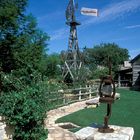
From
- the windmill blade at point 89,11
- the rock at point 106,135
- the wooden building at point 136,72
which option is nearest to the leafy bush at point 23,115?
the rock at point 106,135

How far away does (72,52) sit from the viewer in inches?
1107

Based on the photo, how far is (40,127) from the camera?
7906mm

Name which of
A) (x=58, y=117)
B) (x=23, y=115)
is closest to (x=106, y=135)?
(x=23, y=115)

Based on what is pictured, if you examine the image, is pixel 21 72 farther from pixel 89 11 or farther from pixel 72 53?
pixel 72 53

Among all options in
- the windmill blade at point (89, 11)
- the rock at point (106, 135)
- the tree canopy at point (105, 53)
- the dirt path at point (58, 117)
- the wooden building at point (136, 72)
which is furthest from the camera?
the tree canopy at point (105, 53)

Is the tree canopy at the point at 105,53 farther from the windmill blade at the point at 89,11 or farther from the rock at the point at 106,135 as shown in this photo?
the rock at the point at 106,135

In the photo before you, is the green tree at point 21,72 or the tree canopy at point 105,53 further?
the tree canopy at point 105,53

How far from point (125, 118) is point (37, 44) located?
6299mm

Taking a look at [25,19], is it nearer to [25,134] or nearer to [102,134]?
[25,134]

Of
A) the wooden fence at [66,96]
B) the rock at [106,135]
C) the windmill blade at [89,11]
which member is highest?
the windmill blade at [89,11]

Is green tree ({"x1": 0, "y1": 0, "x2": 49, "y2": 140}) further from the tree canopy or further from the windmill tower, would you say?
the tree canopy

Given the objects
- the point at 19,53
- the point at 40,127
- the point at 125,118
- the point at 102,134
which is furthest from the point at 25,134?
the point at 19,53

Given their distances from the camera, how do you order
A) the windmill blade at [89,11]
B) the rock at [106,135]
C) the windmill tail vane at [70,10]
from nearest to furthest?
the rock at [106,135]
the windmill blade at [89,11]
the windmill tail vane at [70,10]

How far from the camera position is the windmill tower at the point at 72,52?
26891 mm
